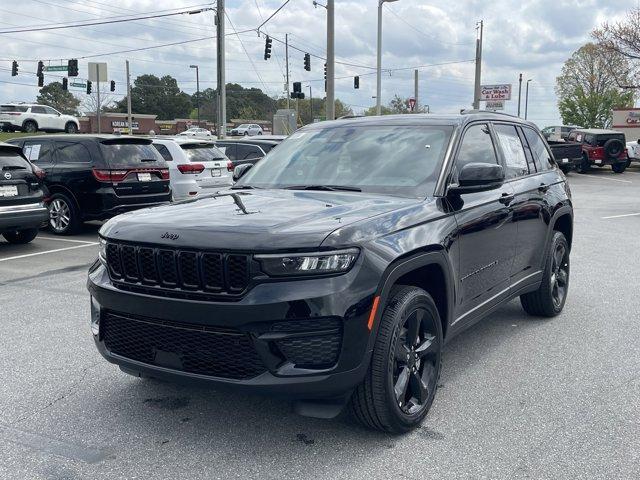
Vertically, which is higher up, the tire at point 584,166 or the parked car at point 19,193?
the parked car at point 19,193

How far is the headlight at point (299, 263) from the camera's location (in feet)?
10.9

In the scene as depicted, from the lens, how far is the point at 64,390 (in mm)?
4531

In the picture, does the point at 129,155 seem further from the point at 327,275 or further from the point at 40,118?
the point at 40,118

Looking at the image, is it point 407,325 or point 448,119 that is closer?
point 407,325

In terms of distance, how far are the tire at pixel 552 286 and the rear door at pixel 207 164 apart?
892 centimetres

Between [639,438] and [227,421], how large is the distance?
2.26 m

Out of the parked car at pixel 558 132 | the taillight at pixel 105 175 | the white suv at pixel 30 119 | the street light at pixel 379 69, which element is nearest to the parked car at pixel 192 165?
the taillight at pixel 105 175

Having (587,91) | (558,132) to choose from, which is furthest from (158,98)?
(558,132)

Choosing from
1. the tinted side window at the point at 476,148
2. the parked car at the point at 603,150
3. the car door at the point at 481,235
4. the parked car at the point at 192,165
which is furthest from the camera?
the parked car at the point at 603,150

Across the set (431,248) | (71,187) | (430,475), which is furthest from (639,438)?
(71,187)

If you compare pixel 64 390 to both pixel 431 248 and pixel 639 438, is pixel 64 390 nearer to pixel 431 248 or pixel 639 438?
pixel 431 248

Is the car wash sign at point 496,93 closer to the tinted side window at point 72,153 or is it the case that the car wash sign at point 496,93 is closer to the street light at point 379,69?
the street light at point 379,69

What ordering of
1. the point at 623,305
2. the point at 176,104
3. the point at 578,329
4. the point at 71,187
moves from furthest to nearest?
the point at 176,104 → the point at 71,187 → the point at 623,305 → the point at 578,329

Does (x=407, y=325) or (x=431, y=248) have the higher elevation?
(x=431, y=248)
